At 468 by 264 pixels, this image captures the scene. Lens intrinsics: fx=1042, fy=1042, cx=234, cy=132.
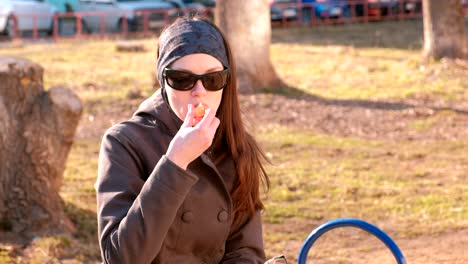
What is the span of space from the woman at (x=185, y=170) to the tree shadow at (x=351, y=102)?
8.29m

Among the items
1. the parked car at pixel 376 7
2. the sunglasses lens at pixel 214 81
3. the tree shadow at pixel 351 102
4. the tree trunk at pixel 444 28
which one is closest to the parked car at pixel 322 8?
the parked car at pixel 376 7

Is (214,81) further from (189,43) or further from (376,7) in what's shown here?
→ (376,7)

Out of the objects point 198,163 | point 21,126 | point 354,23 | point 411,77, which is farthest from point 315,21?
point 198,163

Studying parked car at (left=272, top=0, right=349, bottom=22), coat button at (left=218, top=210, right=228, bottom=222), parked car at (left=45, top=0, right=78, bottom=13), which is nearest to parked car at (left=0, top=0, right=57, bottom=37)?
parked car at (left=45, top=0, right=78, bottom=13)

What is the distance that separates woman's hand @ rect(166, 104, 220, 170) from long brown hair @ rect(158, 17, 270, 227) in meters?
0.40

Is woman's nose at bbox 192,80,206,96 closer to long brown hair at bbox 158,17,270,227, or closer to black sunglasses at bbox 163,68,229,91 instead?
black sunglasses at bbox 163,68,229,91

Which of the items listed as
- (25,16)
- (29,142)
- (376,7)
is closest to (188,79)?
(29,142)

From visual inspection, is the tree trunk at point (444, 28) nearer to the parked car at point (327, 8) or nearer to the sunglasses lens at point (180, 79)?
the parked car at point (327, 8)

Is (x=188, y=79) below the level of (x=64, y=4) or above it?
above

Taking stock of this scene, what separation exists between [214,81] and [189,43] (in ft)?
0.43

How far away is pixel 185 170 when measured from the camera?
270cm

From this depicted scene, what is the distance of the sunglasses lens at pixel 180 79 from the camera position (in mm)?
2869

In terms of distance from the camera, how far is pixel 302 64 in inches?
647

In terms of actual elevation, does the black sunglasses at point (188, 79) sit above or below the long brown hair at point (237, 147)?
above
